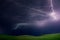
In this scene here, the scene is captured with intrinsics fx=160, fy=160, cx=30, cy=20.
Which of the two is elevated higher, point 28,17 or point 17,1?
point 17,1

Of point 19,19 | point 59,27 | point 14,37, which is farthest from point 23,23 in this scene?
point 59,27

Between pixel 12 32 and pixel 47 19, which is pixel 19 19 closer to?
pixel 12 32

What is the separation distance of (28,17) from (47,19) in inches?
10.4

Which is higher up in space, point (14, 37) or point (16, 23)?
point (16, 23)

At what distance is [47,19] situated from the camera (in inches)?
87.3

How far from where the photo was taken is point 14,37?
7.14ft

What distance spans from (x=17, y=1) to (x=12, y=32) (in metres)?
0.44

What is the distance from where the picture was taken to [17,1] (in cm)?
223

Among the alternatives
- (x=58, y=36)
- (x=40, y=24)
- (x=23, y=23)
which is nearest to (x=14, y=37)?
(x=23, y=23)

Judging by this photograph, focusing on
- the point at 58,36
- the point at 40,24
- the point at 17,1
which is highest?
the point at 17,1

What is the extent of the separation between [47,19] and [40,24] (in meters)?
0.12

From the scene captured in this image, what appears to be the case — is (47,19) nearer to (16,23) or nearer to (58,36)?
(58,36)

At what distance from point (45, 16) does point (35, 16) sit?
138 mm

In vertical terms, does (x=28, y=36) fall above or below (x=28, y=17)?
below
